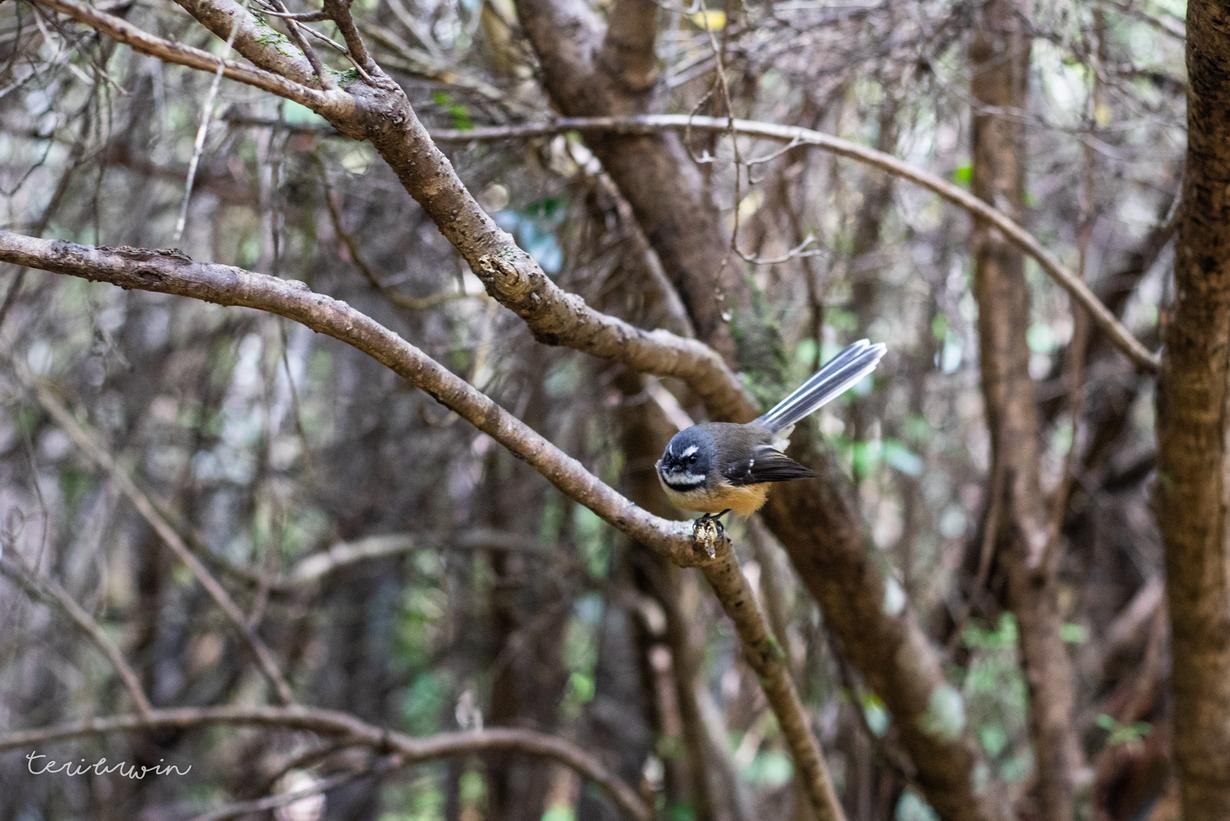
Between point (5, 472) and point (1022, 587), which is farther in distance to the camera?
point (5, 472)

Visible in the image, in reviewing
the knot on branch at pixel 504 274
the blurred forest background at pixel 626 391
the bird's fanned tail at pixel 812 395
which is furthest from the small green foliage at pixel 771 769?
the knot on branch at pixel 504 274

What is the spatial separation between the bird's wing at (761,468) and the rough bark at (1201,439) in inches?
40.2

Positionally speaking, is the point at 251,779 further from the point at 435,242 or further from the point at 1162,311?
the point at 1162,311

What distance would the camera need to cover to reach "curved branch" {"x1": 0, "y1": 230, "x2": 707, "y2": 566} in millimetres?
1700

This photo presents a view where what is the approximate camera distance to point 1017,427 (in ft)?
14.4

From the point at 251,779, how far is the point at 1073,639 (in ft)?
14.5

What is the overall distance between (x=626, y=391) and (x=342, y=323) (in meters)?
2.74

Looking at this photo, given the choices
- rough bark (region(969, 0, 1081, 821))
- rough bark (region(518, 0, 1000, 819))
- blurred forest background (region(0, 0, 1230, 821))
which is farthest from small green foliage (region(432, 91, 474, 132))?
rough bark (region(969, 0, 1081, 821))

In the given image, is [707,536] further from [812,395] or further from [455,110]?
[455,110]

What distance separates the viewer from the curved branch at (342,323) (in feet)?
5.58

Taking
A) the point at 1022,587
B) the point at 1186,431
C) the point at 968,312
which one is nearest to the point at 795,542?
the point at 1186,431

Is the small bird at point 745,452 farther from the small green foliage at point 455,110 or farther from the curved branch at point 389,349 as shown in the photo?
the small green foliage at point 455,110

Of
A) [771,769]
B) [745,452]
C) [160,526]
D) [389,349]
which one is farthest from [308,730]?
[771,769]

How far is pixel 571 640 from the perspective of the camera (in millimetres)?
7887
